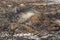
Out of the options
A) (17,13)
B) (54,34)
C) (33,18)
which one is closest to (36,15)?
(33,18)

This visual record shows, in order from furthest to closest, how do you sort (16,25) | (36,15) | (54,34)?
(36,15) < (16,25) < (54,34)

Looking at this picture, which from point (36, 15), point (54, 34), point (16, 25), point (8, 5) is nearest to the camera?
point (54, 34)

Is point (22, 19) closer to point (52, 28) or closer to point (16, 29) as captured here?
point (16, 29)

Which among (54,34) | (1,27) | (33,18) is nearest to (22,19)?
(33,18)

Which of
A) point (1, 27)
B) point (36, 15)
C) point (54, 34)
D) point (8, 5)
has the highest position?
point (8, 5)

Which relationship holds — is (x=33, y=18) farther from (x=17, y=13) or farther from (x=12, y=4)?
(x=12, y=4)

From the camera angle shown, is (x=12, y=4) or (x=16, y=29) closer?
(x=16, y=29)

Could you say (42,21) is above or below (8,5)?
below
